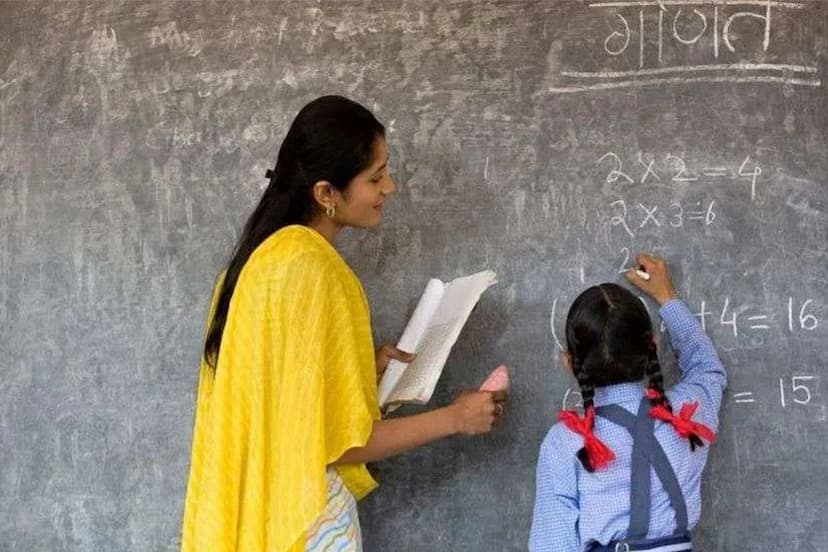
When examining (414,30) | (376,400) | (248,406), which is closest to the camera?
(248,406)

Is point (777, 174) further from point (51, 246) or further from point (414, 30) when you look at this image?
point (51, 246)

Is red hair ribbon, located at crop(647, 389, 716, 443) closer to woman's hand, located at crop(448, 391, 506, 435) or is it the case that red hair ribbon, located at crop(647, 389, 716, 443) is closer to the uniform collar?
the uniform collar

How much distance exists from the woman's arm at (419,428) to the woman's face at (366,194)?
13.0 inches

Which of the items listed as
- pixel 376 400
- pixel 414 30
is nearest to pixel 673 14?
pixel 414 30

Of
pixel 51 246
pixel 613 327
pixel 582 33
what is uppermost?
pixel 582 33

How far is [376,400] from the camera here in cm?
176

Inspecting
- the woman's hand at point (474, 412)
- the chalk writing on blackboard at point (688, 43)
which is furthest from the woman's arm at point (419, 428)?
the chalk writing on blackboard at point (688, 43)

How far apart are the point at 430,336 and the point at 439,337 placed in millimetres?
42

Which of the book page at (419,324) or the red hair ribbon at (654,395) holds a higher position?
the book page at (419,324)

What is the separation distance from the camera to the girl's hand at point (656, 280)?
2014 mm

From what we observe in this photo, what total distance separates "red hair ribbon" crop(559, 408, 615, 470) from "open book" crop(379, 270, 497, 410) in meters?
0.24

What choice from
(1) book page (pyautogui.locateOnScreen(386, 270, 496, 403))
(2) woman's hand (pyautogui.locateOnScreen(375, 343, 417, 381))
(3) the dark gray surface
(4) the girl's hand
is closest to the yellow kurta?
(1) book page (pyautogui.locateOnScreen(386, 270, 496, 403))

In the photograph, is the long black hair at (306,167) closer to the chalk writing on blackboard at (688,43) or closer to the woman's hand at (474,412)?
the woman's hand at (474,412)

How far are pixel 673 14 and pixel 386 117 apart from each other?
58cm
